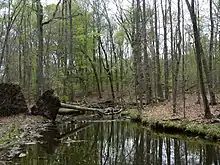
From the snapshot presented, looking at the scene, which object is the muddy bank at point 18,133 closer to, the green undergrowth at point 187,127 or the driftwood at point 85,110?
the driftwood at point 85,110

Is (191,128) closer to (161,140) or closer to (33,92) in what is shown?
(161,140)

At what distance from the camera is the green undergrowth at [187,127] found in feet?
44.2

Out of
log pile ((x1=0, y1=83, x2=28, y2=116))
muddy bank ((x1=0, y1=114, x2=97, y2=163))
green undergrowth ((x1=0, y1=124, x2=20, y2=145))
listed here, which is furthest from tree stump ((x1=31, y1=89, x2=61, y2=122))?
green undergrowth ((x1=0, y1=124, x2=20, y2=145))

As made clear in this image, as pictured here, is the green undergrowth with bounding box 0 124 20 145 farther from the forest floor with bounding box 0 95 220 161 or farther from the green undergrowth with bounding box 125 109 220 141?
the green undergrowth with bounding box 125 109 220 141

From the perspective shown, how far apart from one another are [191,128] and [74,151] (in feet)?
19.9

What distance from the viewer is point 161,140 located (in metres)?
14.0

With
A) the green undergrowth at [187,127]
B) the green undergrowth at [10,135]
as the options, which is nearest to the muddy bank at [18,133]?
the green undergrowth at [10,135]

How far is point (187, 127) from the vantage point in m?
15.2

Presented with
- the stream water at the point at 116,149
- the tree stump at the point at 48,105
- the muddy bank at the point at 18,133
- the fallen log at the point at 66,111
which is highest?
the tree stump at the point at 48,105

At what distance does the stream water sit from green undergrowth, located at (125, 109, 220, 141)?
24.6 inches

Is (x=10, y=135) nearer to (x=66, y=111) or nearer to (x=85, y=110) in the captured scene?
(x=66, y=111)

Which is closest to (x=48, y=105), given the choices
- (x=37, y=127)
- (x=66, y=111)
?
(x=37, y=127)

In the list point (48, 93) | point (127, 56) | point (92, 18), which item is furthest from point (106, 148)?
point (127, 56)

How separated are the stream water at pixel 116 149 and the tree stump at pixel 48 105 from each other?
4136 mm
